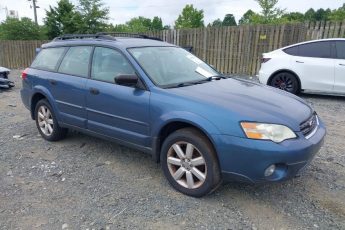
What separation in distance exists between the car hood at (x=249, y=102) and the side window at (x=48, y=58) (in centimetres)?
241

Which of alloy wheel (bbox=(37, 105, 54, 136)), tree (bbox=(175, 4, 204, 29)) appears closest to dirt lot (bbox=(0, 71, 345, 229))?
alloy wheel (bbox=(37, 105, 54, 136))

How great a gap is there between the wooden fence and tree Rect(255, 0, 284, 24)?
19552 mm

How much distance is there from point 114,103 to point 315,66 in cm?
561

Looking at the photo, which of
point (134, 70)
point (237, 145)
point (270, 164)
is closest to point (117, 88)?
point (134, 70)

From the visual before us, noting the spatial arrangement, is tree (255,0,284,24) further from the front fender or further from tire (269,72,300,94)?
the front fender

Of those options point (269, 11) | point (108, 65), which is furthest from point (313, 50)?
point (269, 11)

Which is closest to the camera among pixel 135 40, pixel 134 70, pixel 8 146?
pixel 134 70

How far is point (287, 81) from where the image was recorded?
8.34 m

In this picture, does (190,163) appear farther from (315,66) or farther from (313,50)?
(313,50)

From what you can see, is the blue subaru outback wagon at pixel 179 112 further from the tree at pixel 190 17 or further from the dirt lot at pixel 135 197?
the tree at pixel 190 17

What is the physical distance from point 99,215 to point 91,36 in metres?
2.73

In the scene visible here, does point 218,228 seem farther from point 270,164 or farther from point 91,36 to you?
point 91,36

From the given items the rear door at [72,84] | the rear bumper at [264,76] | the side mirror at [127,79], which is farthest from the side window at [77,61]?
the rear bumper at [264,76]

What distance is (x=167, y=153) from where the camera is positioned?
145 inches
